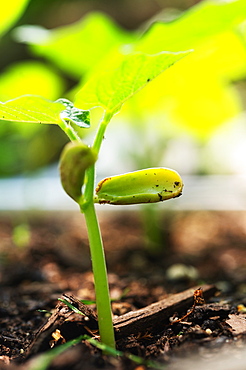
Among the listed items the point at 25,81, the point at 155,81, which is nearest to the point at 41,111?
the point at 155,81

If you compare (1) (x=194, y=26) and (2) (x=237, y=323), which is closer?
(2) (x=237, y=323)

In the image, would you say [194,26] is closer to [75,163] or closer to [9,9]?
[9,9]

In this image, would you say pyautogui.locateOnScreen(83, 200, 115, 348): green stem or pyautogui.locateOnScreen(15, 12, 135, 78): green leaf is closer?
pyautogui.locateOnScreen(83, 200, 115, 348): green stem

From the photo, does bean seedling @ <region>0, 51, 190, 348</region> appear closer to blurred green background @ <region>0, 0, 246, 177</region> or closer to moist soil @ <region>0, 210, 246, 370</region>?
moist soil @ <region>0, 210, 246, 370</region>

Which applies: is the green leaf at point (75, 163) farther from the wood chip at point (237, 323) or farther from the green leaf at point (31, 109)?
the wood chip at point (237, 323)

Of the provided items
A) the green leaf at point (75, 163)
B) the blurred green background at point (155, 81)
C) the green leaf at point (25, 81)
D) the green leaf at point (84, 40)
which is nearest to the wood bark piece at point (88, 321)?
the green leaf at point (75, 163)

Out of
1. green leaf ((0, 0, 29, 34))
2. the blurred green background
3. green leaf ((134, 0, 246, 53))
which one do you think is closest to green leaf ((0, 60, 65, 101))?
the blurred green background

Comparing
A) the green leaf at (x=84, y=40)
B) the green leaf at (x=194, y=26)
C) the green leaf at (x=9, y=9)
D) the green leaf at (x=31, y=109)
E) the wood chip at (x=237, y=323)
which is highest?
the green leaf at (x=84, y=40)

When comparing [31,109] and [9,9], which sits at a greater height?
[9,9]
